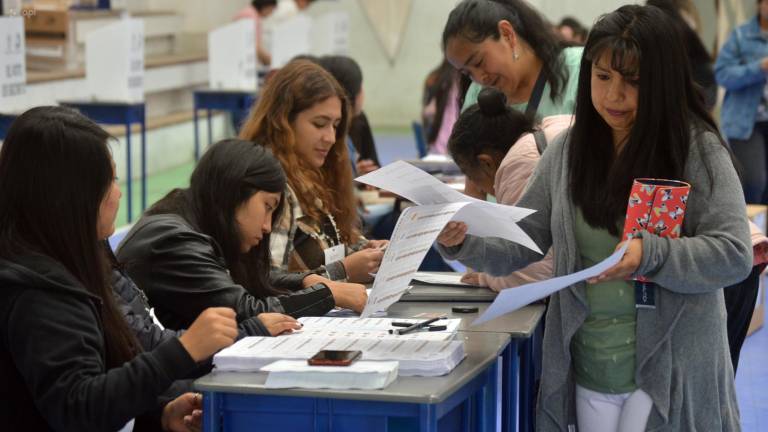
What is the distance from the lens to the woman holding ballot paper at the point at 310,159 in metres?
3.37

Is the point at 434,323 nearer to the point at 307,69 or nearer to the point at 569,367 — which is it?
the point at 569,367

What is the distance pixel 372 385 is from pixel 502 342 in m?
0.53

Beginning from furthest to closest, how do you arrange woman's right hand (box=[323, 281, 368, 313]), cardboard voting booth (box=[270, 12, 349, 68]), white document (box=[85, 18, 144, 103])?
1. cardboard voting booth (box=[270, 12, 349, 68])
2. white document (box=[85, 18, 144, 103])
3. woman's right hand (box=[323, 281, 368, 313])

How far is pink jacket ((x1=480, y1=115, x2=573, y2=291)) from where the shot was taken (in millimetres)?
2807

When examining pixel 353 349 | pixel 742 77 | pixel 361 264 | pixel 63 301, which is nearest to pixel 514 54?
pixel 361 264

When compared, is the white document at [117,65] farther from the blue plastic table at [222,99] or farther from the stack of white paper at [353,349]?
the stack of white paper at [353,349]

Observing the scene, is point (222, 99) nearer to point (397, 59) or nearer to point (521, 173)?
point (397, 59)

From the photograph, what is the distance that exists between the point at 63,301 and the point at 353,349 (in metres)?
0.56

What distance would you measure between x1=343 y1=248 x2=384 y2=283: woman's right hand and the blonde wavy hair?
258 mm

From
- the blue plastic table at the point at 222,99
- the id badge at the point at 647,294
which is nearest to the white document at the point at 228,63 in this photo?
the blue plastic table at the point at 222,99

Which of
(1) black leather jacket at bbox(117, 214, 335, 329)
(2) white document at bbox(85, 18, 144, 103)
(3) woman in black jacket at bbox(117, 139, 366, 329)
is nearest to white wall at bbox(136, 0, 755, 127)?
(2) white document at bbox(85, 18, 144, 103)

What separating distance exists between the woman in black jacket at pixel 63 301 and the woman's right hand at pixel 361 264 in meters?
1.14

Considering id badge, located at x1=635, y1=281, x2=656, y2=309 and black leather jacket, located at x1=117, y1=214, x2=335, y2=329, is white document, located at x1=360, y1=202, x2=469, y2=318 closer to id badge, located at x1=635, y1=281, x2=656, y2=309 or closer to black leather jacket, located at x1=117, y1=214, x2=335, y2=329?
id badge, located at x1=635, y1=281, x2=656, y2=309

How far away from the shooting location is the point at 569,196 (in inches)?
91.8
